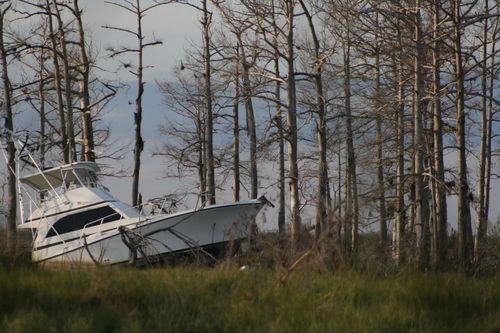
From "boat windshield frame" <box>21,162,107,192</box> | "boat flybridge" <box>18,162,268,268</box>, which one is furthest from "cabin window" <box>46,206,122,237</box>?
"boat windshield frame" <box>21,162,107,192</box>

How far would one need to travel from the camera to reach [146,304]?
7.31 meters

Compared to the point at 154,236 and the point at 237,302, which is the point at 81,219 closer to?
the point at 154,236

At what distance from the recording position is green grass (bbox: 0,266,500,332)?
6746 mm

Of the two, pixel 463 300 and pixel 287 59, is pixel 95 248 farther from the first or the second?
pixel 463 300

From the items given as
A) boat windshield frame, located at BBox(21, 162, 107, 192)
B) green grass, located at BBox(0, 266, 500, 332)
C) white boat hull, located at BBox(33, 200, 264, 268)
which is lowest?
green grass, located at BBox(0, 266, 500, 332)

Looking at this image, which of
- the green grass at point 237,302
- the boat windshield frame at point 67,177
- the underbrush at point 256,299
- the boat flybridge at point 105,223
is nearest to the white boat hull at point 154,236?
the boat flybridge at point 105,223

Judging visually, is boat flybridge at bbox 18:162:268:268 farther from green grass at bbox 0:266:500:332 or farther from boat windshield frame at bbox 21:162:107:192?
green grass at bbox 0:266:500:332

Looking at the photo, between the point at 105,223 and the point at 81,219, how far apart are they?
0.80 metres

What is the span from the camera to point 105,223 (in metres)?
16.1

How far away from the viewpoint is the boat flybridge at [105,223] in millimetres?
15133

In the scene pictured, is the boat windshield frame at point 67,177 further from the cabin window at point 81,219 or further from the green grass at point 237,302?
the green grass at point 237,302

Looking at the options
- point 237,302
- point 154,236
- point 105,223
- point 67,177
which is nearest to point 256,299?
point 237,302

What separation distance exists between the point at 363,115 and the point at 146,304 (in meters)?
9.64

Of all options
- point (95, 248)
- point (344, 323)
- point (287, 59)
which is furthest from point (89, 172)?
point (344, 323)
